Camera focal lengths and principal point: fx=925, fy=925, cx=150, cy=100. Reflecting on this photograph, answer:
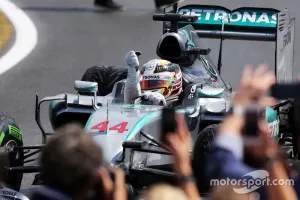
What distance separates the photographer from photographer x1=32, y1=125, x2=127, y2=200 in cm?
389

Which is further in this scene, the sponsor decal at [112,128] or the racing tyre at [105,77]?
the racing tyre at [105,77]

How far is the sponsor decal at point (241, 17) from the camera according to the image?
1088cm

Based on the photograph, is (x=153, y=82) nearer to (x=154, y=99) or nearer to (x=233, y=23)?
(x=154, y=99)

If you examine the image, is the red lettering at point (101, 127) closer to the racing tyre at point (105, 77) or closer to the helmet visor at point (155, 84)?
the helmet visor at point (155, 84)

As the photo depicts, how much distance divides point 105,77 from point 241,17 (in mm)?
1780

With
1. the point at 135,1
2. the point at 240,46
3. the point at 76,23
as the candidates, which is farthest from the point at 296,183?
the point at 135,1


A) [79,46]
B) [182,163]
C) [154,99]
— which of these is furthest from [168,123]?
[79,46]

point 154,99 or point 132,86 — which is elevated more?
point 132,86

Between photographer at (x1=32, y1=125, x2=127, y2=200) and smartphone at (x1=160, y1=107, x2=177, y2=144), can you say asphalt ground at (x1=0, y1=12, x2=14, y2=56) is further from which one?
photographer at (x1=32, y1=125, x2=127, y2=200)

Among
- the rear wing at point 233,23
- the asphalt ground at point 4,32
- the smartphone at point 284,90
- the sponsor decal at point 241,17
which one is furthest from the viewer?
the asphalt ground at point 4,32

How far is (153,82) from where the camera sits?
30.6ft

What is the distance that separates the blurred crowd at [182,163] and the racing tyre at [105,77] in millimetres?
6111

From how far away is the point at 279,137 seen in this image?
9648 millimetres

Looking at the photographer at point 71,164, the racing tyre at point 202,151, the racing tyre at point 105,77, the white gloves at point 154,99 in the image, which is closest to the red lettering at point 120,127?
the racing tyre at point 202,151
